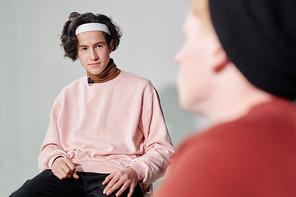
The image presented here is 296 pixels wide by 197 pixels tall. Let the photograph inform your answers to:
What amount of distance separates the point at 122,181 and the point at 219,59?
32.0 inches

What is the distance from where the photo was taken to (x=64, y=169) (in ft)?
3.88

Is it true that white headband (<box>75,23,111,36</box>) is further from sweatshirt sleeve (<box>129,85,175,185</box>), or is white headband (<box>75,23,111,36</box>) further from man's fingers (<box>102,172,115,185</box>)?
man's fingers (<box>102,172,115,185</box>)

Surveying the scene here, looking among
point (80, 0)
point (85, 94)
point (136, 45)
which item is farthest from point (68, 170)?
point (80, 0)

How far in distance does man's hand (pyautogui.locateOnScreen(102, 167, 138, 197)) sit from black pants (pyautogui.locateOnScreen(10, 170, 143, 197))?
3 centimetres

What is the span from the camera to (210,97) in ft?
1.37

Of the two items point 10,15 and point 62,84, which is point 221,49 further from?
point 10,15

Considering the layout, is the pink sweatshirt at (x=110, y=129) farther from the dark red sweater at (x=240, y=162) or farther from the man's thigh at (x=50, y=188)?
the dark red sweater at (x=240, y=162)

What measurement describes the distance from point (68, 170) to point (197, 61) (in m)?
0.92

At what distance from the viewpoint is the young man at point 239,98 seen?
11.6 inches

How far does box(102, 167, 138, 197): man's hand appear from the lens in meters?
1.09

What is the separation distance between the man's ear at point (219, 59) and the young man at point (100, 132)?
805mm

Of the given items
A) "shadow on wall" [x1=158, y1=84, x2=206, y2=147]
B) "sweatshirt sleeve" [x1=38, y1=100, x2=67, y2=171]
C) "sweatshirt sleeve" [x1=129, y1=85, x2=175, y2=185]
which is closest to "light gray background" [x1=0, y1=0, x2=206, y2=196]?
"shadow on wall" [x1=158, y1=84, x2=206, y2=147]

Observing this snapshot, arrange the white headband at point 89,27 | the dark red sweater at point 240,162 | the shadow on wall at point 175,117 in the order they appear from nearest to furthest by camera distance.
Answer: the dark red sweater at point 240,162
the white headband at point 89,27
the shadow on wall at point 175,117

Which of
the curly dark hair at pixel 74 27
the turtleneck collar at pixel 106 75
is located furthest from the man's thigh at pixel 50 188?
the curly dark hair at pixel 74 27
